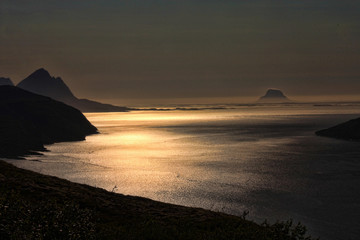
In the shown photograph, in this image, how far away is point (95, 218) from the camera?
20.8 m

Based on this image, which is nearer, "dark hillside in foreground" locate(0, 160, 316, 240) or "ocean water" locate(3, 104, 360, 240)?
"dark hillside in foreground" locate(0, 160, 316, 240)

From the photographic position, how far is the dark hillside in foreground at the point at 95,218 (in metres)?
12.6

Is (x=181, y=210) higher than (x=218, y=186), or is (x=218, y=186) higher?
(x=181, y=210)

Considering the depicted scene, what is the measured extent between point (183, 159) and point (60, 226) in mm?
120244

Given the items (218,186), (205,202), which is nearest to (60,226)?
(205,202)

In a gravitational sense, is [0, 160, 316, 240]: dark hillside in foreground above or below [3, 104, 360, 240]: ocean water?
above

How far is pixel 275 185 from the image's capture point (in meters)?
87.2

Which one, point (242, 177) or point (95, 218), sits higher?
point (95, 218)

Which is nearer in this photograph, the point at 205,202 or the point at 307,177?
the point at 205,202

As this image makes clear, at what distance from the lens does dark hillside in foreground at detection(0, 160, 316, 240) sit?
12578mm

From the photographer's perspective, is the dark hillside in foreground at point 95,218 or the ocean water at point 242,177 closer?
the dark hillside in foreground at point 95,218

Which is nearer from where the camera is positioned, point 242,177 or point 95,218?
point 95,218

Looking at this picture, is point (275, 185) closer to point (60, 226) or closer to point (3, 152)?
point (60, 226)

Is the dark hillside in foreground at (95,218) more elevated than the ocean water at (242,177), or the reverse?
the dark hillside in foreground at (95,218)
